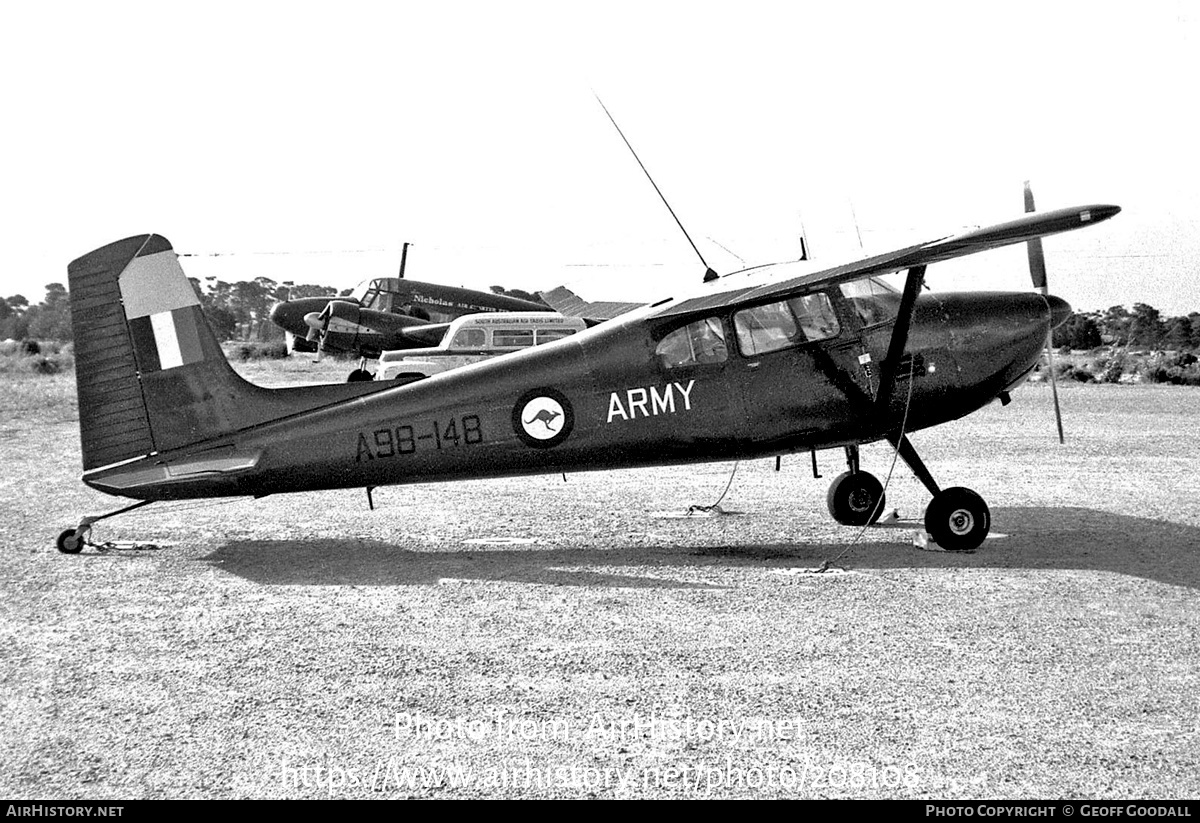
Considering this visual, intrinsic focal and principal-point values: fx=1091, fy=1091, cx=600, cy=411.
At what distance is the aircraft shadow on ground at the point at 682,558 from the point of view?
8344 millimetres

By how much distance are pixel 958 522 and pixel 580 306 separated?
75.9 feet

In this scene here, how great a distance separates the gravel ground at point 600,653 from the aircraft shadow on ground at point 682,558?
4 centimetres

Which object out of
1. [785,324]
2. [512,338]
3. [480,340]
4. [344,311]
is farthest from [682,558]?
[344,311]

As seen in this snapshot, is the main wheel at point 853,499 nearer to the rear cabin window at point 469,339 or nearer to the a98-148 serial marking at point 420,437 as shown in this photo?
the a98-148 serial marking at point 420,437

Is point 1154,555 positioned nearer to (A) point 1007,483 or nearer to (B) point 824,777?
(A) point 1007,483

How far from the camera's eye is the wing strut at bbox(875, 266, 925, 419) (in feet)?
29.4

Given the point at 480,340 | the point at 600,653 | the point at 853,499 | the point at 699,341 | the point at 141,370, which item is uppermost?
the point at 141,370

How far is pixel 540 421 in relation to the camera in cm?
912

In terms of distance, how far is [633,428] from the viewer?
9211 millimetres

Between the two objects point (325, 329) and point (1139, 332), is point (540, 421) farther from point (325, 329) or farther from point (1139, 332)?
point (1139, 332)

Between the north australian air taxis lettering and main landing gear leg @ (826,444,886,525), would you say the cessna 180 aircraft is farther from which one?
main landing gear leg @ (826,444,886,525)

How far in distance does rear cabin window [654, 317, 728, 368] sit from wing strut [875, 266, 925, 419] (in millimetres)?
1374

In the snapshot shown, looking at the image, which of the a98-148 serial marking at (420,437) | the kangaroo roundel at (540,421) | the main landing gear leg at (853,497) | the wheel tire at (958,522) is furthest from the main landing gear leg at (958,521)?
the a98-148 serial marking at (420,437)

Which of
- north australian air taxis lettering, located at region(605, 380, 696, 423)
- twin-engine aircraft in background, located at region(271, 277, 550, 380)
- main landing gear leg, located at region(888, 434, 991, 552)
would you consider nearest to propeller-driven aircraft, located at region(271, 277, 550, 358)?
twin-engine aircraft in background, located at region(271, 277, 550, 380)
